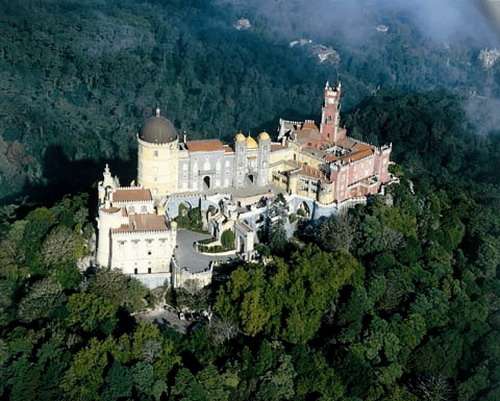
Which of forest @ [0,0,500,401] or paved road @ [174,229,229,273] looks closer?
forest @ [0,0,500,401]

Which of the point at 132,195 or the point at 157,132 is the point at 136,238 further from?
the point at 157,132

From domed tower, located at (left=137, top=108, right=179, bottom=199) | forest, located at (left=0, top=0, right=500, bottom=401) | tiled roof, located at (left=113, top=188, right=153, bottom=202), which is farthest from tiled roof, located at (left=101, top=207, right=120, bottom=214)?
domed tower, located at (left=137, top=108, right=179, bottom=199)

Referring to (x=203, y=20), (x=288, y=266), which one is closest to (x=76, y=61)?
(x=203, y=20)

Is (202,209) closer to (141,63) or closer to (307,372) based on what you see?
(307,372)

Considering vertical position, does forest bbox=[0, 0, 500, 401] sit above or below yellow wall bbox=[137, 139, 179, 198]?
below

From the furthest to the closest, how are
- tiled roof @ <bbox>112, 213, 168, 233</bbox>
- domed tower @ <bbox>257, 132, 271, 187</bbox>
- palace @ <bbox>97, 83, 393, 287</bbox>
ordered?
1. domed tower @ <bbox>257, 132, 271, 187</bbox>
2. palace @ <bbox>97, 83, 393, 287</bbox>
3. tiled roof @ <bbox>112, 213, 168, 233</bbox>

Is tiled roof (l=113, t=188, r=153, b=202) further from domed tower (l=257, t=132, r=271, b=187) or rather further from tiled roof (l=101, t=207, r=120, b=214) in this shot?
domed tower (l=257, t=132, r=271, b=187)

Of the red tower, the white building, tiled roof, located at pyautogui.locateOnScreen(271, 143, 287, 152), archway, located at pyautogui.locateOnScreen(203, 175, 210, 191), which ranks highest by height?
the red tower
